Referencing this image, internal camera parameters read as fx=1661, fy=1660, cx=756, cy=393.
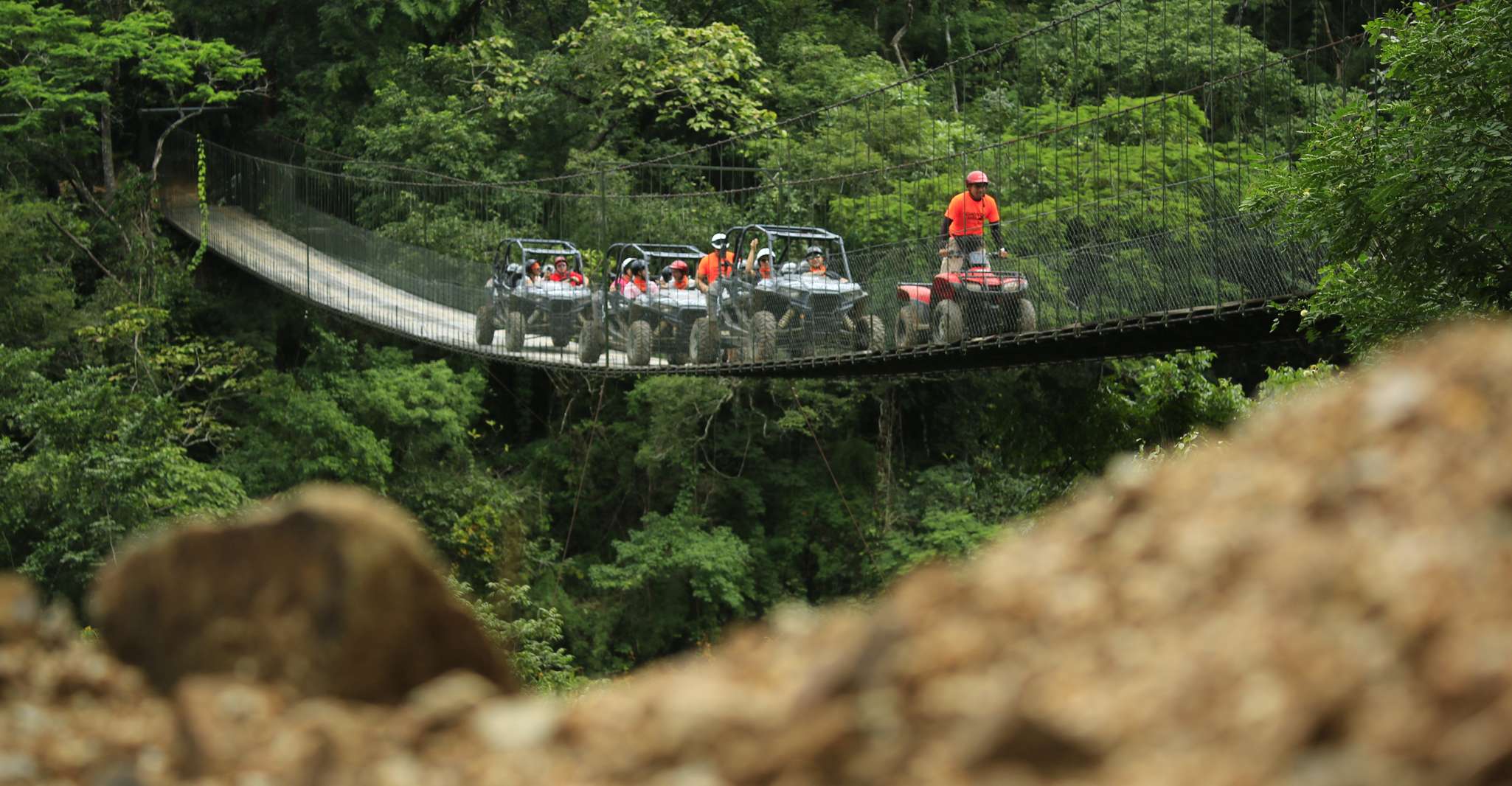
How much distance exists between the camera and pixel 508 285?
13383 millimetres

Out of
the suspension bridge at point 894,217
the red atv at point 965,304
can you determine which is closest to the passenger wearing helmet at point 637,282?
the suspension bridge at point 894,217

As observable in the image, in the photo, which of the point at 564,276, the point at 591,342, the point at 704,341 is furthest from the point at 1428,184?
the point at 564,276

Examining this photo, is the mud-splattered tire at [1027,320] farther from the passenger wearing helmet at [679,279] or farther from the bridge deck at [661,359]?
the passenger wearing helmet at [679,279]

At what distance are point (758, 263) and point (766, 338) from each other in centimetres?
67

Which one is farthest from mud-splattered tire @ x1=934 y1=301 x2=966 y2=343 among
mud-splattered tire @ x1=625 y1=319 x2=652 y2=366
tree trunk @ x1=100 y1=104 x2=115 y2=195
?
tree trunk @ x1=100 y1=104 x2=115 y2=195

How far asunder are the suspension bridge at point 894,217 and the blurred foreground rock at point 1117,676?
20.2ft

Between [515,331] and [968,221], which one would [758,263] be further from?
[515,331]

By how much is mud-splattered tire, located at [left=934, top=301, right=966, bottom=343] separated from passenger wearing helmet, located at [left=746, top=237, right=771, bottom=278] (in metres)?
1.96

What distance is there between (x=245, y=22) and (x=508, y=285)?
Answer: 7.98 m

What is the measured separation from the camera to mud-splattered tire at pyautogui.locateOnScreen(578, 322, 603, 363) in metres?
11.9

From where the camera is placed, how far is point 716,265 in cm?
1137

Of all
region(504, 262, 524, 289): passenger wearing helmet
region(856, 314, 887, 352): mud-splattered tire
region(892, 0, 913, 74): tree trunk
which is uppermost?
region(892, 0, 913, 74): tree trunk

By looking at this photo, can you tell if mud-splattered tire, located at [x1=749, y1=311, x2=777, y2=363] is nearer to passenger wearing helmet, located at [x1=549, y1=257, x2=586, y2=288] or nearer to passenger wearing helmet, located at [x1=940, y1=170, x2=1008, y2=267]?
passenger wearing helmet, located at [x1=940, y1=170, x2=1008, y2=267]

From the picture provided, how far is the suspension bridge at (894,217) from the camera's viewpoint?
8.22 m
